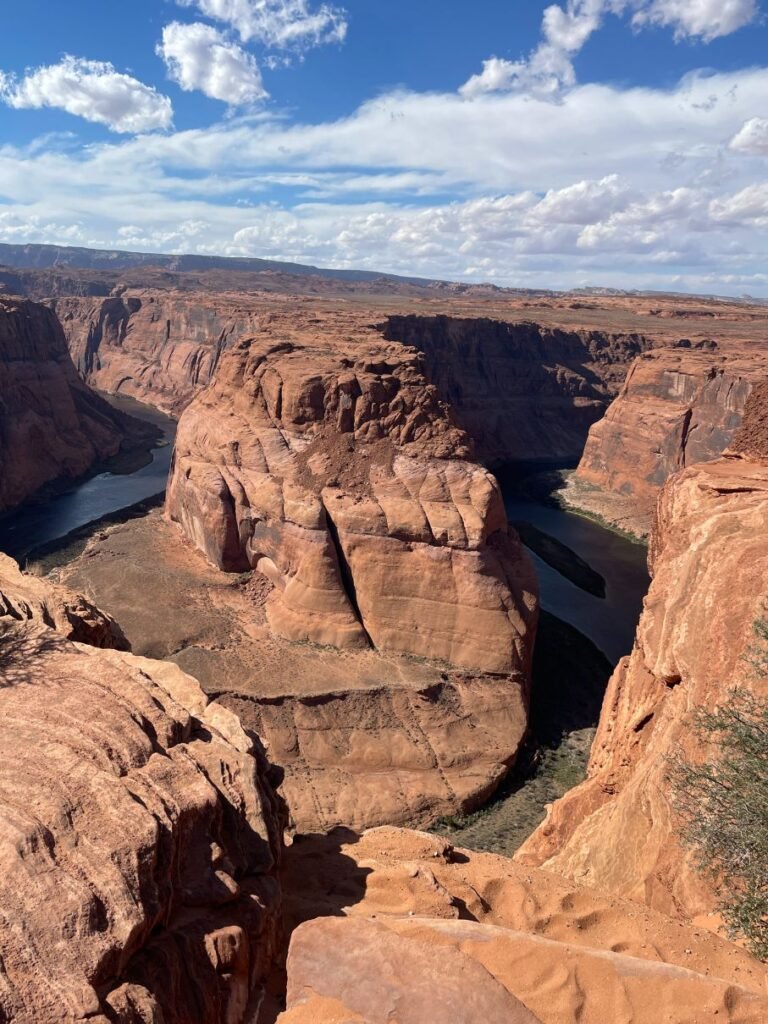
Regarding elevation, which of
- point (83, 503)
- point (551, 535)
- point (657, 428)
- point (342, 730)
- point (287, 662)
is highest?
point (657, 428)

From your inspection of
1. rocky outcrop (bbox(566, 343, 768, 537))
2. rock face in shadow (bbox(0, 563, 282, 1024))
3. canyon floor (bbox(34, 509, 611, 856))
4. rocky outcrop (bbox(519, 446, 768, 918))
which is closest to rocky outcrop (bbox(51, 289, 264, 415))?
rocky outcrop (bbox(566, 343, 768, 537))

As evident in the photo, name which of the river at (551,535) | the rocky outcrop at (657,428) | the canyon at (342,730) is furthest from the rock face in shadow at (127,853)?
the rocky outcrop at (657,428)

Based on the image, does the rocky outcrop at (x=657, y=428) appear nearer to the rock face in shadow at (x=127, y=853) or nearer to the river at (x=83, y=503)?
the river at (x=83, y=503)

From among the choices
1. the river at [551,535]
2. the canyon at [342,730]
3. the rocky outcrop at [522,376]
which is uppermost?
the rocky outcrop at [522,376]

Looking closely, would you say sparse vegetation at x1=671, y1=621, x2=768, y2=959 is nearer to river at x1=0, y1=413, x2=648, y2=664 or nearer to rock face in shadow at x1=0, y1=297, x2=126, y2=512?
river at x1=0, y1=413, x2=648, y2=664

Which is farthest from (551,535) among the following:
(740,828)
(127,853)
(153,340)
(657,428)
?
(153,340)

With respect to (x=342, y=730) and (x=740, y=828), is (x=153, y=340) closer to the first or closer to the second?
(x=342, y=730)
